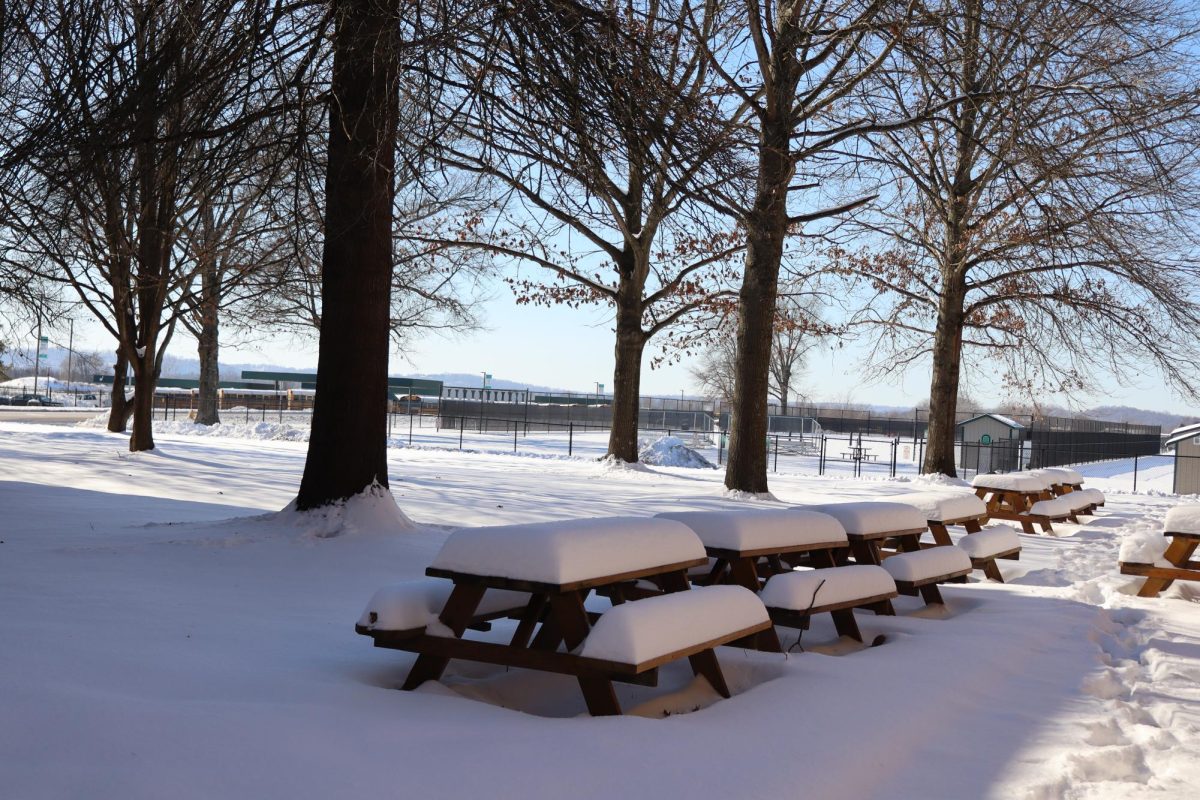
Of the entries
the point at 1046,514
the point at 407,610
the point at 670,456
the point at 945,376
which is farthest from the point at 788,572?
the point at 670,456

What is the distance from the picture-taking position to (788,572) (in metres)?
5.48

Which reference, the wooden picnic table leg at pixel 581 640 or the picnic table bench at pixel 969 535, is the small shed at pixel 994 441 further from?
the wooden picnic table leg at pixel 581 640

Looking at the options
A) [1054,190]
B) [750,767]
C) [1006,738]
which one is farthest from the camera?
[1054,190]

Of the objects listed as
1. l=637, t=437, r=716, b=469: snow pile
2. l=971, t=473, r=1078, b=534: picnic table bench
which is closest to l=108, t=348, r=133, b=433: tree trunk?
l=637, t=437, r=716, b=469: snow pile

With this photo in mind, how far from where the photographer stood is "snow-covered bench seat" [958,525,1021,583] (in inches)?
321

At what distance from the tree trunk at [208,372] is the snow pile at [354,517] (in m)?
26.0

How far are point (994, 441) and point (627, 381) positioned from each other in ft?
64.4

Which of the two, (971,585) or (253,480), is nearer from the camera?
(971,585)

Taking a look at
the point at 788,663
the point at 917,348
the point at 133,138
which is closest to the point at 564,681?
the point at 788,663

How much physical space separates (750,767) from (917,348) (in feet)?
77.5

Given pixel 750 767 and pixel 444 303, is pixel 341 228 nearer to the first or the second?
pixel 750 767

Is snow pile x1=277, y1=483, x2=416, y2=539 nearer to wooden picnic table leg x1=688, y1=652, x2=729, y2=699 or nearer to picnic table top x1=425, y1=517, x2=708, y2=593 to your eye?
picnic table top x1=425, y1=517, x2=708, y2=593

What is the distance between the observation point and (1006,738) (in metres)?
4.12

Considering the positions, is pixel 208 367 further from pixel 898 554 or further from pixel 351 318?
pixel 898 554
